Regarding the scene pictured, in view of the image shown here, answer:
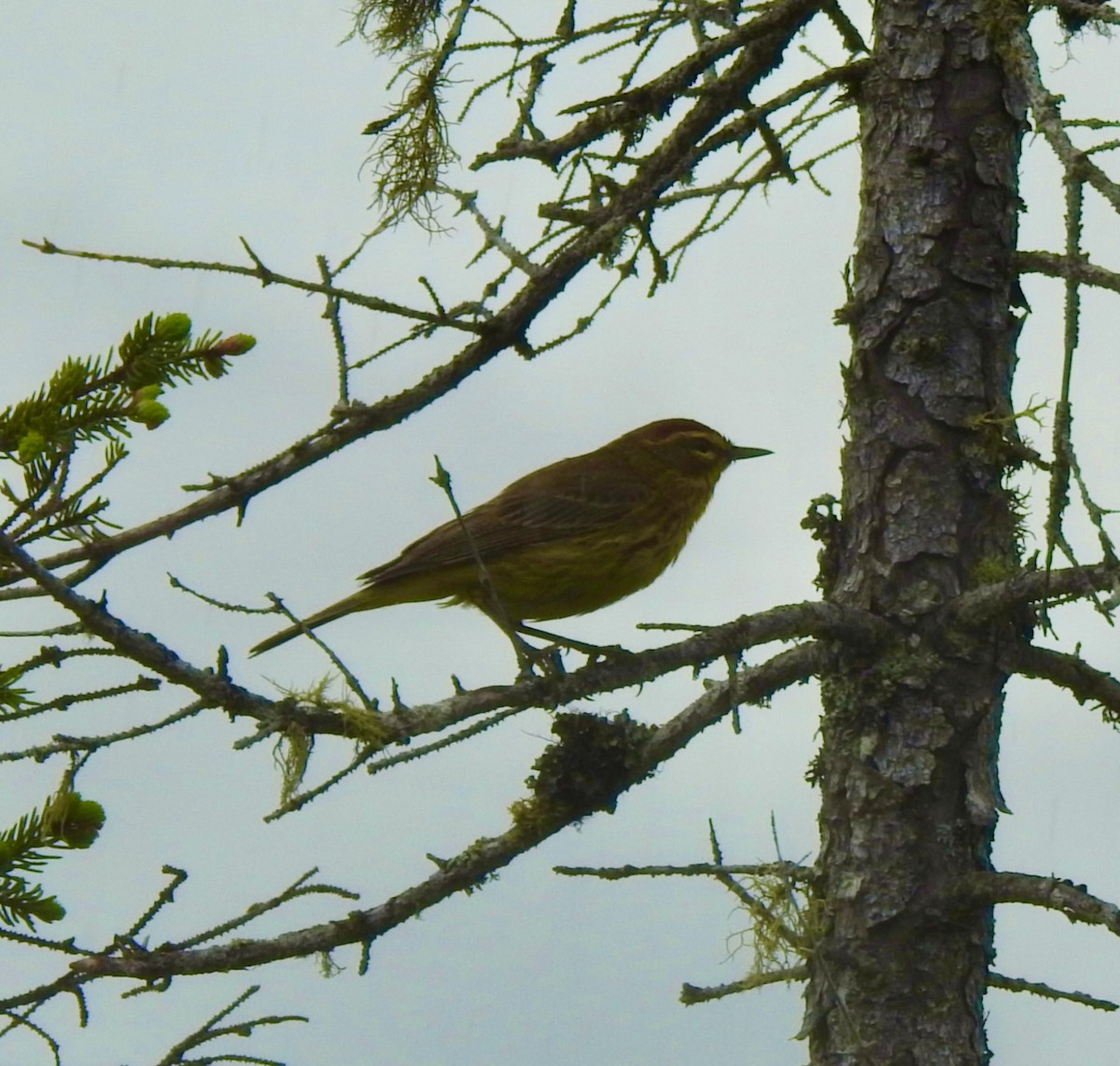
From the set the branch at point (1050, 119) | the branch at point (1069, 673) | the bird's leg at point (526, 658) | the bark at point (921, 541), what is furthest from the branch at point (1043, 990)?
the branch at point (1050, 119)

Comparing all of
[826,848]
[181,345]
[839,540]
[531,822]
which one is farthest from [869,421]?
[181,345]

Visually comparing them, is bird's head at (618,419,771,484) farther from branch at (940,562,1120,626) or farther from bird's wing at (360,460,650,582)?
branch at (940,562,1120,626)

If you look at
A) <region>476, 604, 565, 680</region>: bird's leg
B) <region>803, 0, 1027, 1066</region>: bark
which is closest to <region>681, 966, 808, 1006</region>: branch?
<region>803, 0, 1027, 1066</region>: bark

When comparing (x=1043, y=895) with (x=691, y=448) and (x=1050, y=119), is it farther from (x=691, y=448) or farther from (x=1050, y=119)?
(x=691, y=448)

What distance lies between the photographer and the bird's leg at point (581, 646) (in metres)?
6.02

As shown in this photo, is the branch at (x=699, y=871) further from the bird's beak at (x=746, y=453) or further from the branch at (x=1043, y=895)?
the bird's beak at (x=746, y=453)

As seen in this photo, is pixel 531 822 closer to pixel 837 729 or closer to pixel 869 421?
pixel 837 729

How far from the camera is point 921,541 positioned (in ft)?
19.9

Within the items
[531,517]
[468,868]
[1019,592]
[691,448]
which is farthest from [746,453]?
[468,868]

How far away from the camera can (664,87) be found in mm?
6078

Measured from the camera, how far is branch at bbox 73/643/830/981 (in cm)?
479

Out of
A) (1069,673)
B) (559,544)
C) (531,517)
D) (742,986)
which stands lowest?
(742,986)

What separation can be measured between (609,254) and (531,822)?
2.11 metres

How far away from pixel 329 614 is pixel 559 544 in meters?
1.00
